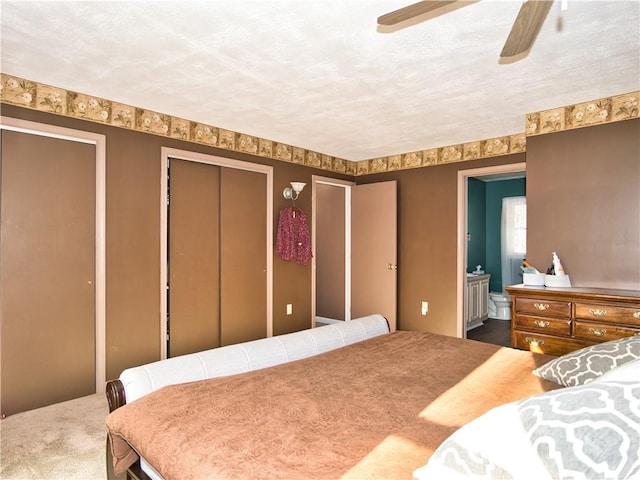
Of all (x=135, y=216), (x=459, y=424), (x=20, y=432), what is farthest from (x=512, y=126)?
(x=20, y=432)

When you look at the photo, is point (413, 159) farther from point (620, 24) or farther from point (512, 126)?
point (620, 24)

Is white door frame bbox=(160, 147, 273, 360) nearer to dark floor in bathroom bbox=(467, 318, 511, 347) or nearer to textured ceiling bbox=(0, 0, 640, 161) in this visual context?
textured ceiling bbox=(0, 0, 640, 161)

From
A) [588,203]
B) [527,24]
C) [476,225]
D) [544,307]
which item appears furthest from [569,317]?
[476,225]

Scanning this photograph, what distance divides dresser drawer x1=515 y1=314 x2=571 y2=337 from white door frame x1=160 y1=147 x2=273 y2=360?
259 centimetres

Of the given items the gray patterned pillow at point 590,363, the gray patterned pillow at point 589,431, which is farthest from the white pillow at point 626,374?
the gray patterned pillow at point 590,363

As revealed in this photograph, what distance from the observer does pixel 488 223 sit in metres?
6.81

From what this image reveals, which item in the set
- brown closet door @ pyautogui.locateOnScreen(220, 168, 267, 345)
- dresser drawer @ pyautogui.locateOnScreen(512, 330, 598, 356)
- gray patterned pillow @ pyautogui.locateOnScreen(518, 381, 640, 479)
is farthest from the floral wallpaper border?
gray patterned pillow @ pyautogui.locateOnScreen(518, 381, 640, 479)

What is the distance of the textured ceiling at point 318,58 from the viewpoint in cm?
197

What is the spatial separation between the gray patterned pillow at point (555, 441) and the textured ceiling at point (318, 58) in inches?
67.8

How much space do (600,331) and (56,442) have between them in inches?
147

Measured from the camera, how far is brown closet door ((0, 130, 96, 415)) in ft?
9.21

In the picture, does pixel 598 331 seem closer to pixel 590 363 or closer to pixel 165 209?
pixel 590 363

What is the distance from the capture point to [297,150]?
4840 mm

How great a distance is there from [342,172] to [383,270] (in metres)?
1.49
